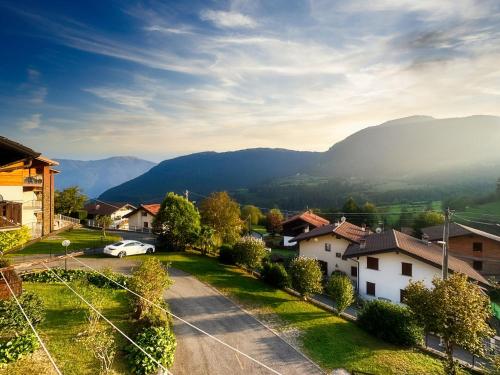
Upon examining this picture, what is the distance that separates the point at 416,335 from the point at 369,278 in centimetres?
1252

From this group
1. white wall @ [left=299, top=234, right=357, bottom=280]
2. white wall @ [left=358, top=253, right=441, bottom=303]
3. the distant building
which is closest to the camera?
white wall @ [left=358, top=253, right=441, bottom=303]

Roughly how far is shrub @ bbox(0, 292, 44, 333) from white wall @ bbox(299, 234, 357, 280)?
30766 mm


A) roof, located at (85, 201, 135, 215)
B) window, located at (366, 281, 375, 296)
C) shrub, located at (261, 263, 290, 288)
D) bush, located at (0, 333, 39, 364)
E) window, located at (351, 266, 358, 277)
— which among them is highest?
roof, located at (85, 201, 135, 215)

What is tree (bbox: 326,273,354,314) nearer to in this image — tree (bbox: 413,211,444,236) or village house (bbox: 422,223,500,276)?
village house (bbox: 422,223,500,276)

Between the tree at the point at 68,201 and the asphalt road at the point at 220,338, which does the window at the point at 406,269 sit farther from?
the tree at the point at 68,201

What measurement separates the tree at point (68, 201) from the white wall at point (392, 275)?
52.4 meters

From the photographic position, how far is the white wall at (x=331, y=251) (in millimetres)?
38737

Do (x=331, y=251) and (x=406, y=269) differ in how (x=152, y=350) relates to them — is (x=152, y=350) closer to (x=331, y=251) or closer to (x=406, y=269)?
(x=406, y=269)

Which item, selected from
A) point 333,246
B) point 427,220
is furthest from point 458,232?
point 427,220

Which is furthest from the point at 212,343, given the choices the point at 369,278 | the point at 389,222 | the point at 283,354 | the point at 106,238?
the point at 389,222

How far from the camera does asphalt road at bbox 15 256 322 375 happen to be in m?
15.9

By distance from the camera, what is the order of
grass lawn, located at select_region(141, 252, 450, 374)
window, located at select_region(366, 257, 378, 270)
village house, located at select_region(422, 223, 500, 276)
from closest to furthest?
grass lawn, located at select_region(141, 252, 450, 374) → window, located at select_region(366, 257, 378, 270) → village house, located at select_region(422, 223, 500, 276)

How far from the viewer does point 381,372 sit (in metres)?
16.9

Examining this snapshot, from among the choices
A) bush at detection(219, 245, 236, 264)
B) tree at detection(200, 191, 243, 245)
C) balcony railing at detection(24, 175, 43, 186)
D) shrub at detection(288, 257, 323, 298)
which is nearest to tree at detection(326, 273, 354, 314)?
shrub at detection(288, 257, 323, 298)
